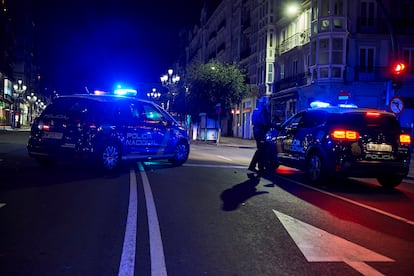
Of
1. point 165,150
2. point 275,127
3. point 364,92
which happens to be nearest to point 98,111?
point 165,150

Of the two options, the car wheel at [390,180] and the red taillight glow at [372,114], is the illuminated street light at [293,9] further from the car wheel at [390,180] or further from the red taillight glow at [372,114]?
the red taillight glow at [372,114]

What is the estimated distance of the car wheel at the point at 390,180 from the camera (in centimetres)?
1015

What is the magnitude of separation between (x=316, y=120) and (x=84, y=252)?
23.0 ft

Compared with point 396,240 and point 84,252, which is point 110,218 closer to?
point 84,252

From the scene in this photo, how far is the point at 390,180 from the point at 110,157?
6112mm

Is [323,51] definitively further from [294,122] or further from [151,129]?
[151,129]

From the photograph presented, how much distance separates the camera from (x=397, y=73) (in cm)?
1678

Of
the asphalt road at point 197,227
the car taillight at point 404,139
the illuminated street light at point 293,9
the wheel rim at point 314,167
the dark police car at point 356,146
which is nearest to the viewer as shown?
the asphalt road at point 197,227

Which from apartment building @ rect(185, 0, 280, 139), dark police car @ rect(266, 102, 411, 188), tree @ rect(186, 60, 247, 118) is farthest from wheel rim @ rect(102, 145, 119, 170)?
apartment building @ rect(185, 0, 280, 139)

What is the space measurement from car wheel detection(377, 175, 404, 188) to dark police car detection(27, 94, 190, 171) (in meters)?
5.49

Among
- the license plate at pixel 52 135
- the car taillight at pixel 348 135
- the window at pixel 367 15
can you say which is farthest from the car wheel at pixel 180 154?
the window at pixel 367 15

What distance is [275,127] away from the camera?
1172 centimetres

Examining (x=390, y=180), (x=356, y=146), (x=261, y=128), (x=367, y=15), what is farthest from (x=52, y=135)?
(x=367, y=15)

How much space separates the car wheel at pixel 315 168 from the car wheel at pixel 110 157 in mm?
4265
